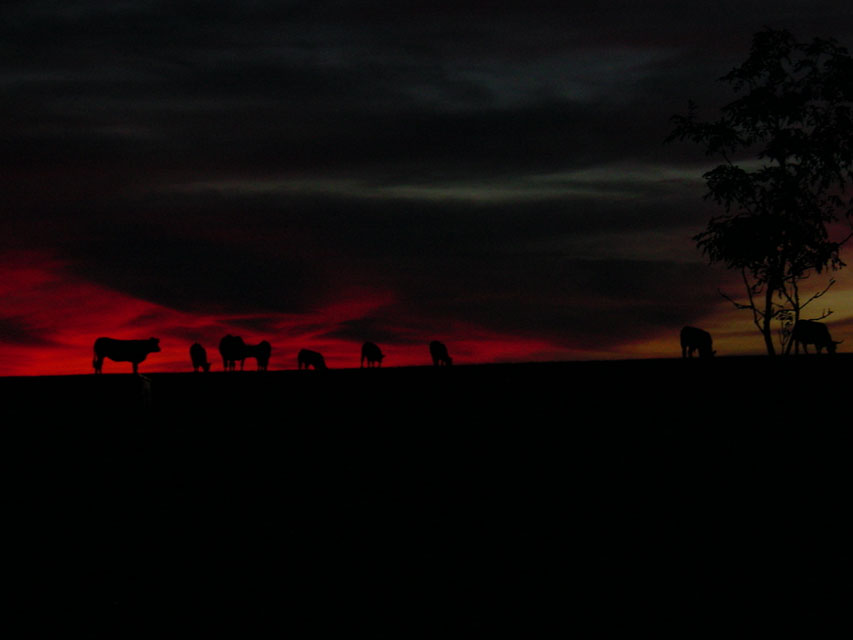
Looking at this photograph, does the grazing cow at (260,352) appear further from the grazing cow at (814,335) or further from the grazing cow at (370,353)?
the grazing cow at (814,335)

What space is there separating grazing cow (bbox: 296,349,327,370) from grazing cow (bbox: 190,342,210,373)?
6104 mm

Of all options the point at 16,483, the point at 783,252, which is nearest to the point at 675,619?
the point at 16,483

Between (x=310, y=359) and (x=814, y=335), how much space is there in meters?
31.1

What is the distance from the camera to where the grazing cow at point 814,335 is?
5697 centimetres

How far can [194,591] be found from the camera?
11.3m

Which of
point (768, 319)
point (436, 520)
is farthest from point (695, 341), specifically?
point (436, 520)

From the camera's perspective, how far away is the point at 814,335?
2254 inches

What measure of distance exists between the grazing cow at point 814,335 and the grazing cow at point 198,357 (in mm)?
36603

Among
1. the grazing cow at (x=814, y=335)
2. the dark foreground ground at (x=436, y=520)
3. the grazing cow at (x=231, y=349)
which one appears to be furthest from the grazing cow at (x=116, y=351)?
the grazing cow at (x=814, y=335)

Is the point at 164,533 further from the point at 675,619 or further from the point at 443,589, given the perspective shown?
the point at 675,619

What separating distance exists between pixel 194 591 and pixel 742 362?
3427 centimetres

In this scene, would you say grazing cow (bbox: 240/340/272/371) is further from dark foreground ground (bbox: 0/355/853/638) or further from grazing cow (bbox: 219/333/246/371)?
dark foreground ground (bbox: 0/355/853/638)

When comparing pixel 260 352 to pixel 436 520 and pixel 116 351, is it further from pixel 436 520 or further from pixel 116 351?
pixel 436 520

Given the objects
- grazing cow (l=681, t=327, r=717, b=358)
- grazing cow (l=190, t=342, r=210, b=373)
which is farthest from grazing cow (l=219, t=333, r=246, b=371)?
grazing cow (l=681, t=327, r=717, b=358)
